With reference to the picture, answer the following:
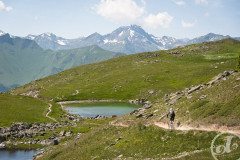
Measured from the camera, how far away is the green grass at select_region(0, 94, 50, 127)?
123000 millimetres

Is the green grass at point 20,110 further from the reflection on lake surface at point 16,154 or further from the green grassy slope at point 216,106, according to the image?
the green grassy slope at point 216,106

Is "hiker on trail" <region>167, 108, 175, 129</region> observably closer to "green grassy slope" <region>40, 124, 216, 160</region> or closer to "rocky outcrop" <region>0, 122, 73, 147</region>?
"green grassy slope" <region>40, 124, 216, 160</region>

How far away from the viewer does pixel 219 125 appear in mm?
55188

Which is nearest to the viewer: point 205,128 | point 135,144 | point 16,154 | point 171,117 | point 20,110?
point 205,128

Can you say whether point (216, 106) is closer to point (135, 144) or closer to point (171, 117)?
point (171, 117)

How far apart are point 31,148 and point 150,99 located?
9781 cm

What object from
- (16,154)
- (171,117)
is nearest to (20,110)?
(16,154)

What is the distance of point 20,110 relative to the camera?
136 m

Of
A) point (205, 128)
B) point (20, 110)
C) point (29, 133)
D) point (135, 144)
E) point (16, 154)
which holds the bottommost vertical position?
point (16, 154)

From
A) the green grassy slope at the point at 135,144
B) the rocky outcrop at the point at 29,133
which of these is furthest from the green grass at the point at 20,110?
the green grassy slope at the point at 135,144

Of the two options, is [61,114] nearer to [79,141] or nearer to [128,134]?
[79,141]

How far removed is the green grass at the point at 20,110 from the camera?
123 metres

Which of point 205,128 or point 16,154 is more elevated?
point 205,128

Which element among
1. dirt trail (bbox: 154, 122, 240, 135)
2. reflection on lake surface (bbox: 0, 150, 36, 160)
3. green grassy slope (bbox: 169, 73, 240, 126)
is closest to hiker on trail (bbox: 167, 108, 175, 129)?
dirt trail (bbox: 154, 122, 240, 135)
